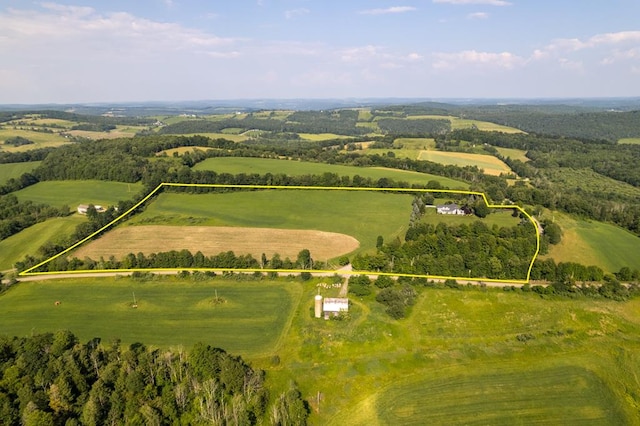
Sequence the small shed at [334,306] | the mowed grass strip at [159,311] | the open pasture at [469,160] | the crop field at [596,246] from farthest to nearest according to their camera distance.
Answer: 1. the open pasture at [469,160]
2. the crop field at [596,246]
3. the small shed at [334,306]
4. the mowed grass strip at [159,311]

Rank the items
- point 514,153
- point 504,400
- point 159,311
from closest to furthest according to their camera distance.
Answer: point 504,400
point 159,311
point 514,153

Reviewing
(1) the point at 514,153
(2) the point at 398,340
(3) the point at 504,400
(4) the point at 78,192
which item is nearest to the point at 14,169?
(4) the point at 78,192

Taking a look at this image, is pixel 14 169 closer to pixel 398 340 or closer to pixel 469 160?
pixel 398 340

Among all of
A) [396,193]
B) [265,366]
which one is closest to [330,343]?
[265,366]

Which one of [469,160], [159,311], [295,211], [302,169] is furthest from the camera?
[469,160]

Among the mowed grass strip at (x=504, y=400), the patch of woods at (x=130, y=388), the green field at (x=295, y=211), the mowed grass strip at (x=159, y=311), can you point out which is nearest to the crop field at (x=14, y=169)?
the green field at (x=295, y=211)

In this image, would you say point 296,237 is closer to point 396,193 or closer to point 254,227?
point 254,227

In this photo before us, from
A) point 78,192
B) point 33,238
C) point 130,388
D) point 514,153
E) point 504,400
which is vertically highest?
point 514,153

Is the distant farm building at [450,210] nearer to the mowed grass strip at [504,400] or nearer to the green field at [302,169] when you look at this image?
the green field at [302,169]
